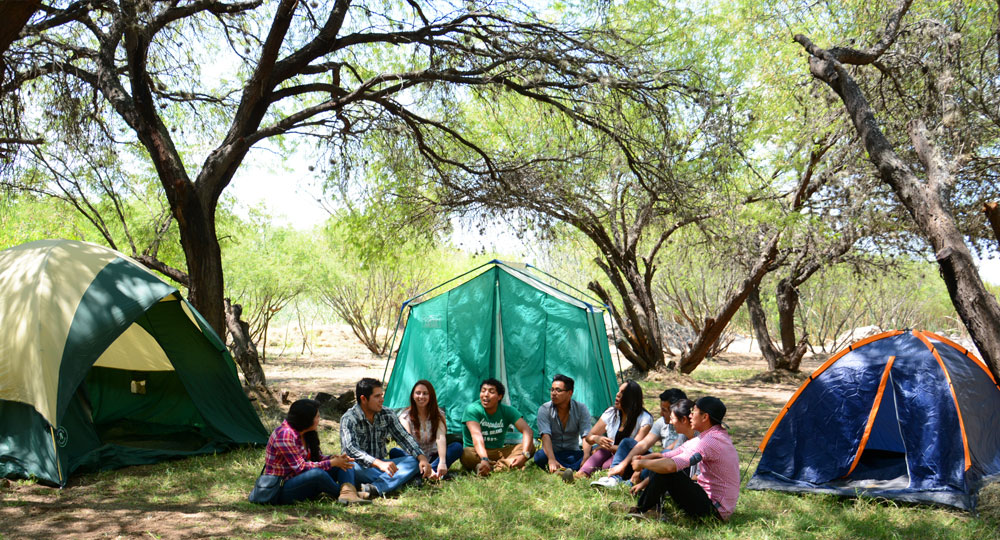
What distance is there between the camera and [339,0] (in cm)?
716

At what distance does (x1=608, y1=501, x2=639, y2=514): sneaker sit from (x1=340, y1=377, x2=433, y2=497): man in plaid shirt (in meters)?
1.33

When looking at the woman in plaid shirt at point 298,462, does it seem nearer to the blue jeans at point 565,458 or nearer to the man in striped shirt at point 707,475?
the blue jeans at point 565,458

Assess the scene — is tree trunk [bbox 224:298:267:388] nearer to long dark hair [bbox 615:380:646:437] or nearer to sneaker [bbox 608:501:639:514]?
long dark hair [bbox 615:380:646:437]

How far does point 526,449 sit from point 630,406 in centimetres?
87

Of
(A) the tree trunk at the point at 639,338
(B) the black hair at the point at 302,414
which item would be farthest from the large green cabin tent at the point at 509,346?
(A) the tree trunk at the point at 639,338

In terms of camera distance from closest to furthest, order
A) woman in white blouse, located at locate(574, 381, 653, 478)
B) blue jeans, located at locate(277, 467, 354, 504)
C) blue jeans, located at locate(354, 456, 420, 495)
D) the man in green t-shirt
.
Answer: blue jeans, located at locate(277, 467, 354, 504) → blue jeans, located at locate(354, 456, 420, 495) → woman in white blouse, located at locate(574, 381, 653, 478) → the man in green t-shirt

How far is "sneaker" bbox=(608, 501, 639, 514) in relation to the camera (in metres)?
4.06

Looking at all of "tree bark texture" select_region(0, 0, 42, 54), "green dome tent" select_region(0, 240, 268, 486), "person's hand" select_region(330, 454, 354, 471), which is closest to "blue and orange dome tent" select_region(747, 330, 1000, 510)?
"person's hand" select_region(330, 454, 354, 471)

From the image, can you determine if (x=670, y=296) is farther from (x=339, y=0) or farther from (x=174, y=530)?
(x=174, y=530)

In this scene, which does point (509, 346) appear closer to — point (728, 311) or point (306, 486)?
point (306, 486)

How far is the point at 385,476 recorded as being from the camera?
459cm

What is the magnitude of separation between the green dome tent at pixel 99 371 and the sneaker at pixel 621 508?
3.46 m

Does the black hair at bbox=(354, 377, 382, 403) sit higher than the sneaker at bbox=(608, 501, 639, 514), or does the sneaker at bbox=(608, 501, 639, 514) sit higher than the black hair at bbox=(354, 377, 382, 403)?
the black hair at bbox=(354, 377, 382, 403)

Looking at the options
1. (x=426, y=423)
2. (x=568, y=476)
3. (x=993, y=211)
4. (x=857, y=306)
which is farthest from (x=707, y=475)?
(x=857, y=306)
